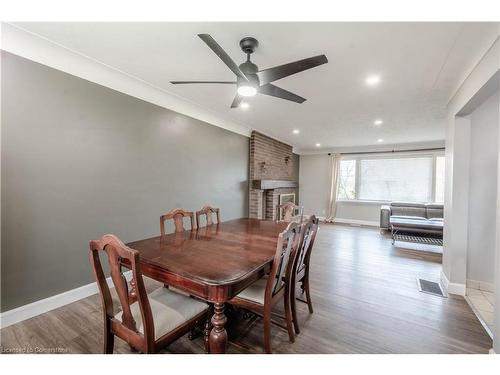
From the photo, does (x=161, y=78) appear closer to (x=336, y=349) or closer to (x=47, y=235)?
(x=47, y=235)

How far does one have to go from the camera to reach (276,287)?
1577 millimetres

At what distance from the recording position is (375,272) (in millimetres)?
2969

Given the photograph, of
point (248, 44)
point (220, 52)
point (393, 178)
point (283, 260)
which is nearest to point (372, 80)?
point (248, 44)

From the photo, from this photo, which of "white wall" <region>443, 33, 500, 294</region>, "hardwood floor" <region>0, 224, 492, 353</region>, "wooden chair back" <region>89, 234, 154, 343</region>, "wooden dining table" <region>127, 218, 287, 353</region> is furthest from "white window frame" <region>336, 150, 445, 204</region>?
"wooden chair back" <region>89, 234, 154, 343</region>

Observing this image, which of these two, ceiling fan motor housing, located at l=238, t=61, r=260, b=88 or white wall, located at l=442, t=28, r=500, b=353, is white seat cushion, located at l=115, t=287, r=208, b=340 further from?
white wall, located at l=442, t=28, r=500, b=353

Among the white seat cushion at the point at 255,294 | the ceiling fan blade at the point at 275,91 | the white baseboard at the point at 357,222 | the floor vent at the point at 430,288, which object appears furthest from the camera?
the white baseboard at the point at 357,222

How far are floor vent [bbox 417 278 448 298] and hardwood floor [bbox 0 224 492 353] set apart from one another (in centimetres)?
7

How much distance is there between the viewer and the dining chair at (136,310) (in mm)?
1053

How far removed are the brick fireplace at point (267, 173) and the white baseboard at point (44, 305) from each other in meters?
3.10

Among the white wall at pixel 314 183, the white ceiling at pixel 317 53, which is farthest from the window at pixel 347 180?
the white ceiling at pixel 317 53

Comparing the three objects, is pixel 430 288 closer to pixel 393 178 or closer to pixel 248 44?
pixel 248 44

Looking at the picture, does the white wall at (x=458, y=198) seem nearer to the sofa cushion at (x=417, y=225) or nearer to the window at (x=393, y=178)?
the sofa cushion at (x=417, y=225)

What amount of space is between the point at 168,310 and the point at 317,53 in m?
2.32

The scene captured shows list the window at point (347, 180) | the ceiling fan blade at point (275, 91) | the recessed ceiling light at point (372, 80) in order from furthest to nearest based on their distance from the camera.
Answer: the window at point (347, 180) < the recessed ceiling light at point (372, 80) < the ceiling fan blade at point (275, 91)
